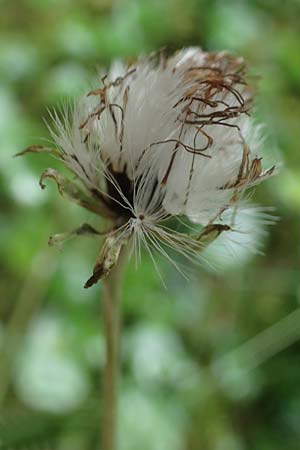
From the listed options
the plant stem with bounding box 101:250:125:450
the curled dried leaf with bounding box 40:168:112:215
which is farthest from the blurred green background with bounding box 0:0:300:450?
the curled dried leaf with bounding box 40:168:112:215

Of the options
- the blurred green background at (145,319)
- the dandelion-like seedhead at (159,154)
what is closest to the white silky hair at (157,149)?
the dandelion-like seedhead at (159,154)

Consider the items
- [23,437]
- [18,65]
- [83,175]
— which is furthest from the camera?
[18,65]

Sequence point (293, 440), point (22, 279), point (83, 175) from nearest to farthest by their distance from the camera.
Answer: point (83, 175), point (293, 440), point (22, 279)

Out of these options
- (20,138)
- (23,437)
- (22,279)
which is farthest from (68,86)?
(23,437)

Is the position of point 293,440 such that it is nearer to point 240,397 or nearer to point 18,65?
point 240,397

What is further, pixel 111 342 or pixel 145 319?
pixel 145 319

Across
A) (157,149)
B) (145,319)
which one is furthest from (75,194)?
(145,319)

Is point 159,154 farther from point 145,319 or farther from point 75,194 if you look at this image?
point 145,319
